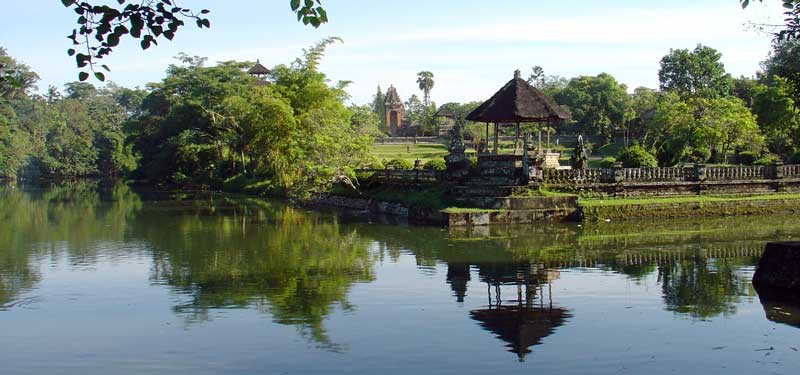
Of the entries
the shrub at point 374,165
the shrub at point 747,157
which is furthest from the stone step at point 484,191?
the shrub at point 747,157

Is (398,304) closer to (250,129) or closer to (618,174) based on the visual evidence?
(618,174)

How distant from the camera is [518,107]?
25891 millimetres

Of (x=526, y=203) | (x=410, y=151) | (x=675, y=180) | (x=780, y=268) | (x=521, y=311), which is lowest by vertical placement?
(x=521, y=311)

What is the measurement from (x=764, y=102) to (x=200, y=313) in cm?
4252

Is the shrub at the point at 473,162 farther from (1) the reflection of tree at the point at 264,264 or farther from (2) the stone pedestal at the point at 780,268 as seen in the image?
(2) the stone pedestal at the point at 780,268

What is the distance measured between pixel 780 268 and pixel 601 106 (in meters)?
53.8

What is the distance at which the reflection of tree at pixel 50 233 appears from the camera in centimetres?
1521

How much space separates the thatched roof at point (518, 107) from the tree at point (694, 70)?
4390 centimetres

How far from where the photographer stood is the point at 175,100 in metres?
60.0

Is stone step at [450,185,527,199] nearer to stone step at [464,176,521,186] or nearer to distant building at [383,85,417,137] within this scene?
stone step at [464,176,521,186]

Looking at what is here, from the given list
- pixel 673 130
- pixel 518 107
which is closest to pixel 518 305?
pixel 518 107

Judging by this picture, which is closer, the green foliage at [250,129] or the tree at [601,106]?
the green foliage at [250,129]

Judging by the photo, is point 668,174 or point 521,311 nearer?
point 521,311

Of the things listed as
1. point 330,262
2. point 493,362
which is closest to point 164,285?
point 330,262
